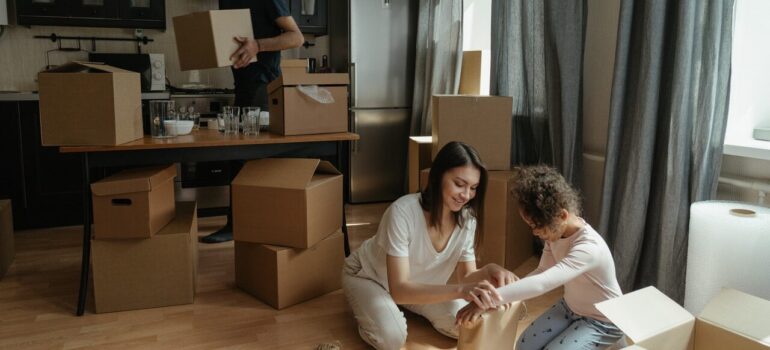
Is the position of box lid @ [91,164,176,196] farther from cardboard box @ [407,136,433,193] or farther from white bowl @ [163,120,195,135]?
cardboard box @ [407,136,433,193]

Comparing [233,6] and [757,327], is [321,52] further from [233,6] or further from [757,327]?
[757,327]

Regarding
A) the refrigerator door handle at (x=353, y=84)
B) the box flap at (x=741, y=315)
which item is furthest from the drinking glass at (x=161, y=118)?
the box flap at (x=741, y=315)

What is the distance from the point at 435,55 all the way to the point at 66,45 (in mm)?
2617

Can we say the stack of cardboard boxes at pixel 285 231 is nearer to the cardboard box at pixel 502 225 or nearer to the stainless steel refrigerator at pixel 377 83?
the cardboard box at pixel 502 225

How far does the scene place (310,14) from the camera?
15.6ft

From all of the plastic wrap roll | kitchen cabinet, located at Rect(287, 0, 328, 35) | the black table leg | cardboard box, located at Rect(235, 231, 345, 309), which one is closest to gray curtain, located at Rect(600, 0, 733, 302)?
the plastic wrap roll

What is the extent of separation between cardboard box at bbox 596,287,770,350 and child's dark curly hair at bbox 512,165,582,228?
15.9 inches

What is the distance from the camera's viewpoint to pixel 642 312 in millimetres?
1396

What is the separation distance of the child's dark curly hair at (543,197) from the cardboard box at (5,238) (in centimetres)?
250

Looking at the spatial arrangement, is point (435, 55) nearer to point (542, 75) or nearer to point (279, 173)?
point (542, 75)

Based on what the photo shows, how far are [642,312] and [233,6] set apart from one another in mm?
2550

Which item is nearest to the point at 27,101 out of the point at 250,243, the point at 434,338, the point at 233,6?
the point at 233,6

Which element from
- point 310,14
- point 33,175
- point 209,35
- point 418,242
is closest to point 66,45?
point 33,175

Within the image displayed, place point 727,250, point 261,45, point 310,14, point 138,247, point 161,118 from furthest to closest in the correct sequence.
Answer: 1. point 310,14
2. point 261,45
3. point 161,118
4. point 138,247
5. point 727,250
